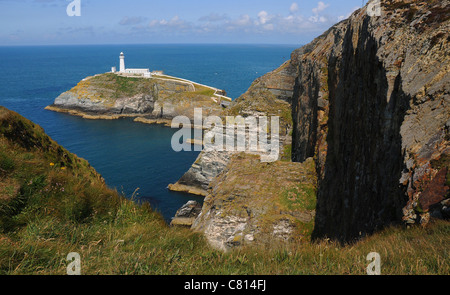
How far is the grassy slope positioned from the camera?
15.5 ft

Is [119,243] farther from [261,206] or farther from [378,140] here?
[261,206]

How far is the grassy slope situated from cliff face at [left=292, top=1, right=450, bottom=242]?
3.28ft

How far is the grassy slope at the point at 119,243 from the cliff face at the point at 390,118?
3.28 ft

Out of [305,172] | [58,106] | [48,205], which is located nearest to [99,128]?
[58,106]

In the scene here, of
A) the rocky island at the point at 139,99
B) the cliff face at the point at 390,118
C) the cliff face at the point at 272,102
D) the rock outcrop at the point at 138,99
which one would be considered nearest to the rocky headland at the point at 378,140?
the cliff face at the point at 390,118

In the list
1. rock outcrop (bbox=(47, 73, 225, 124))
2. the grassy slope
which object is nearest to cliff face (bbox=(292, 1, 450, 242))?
the grassy slope

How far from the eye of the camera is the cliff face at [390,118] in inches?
234

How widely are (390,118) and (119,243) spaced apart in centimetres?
654

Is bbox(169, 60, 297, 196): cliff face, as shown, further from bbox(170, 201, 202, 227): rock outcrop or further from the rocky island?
the rocky island

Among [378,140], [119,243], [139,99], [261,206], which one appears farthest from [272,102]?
[139,99]

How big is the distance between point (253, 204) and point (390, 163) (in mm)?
7653

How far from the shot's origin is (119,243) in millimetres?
5785

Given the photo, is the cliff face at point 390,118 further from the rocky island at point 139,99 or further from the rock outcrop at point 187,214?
the rocky island at point 139,99
